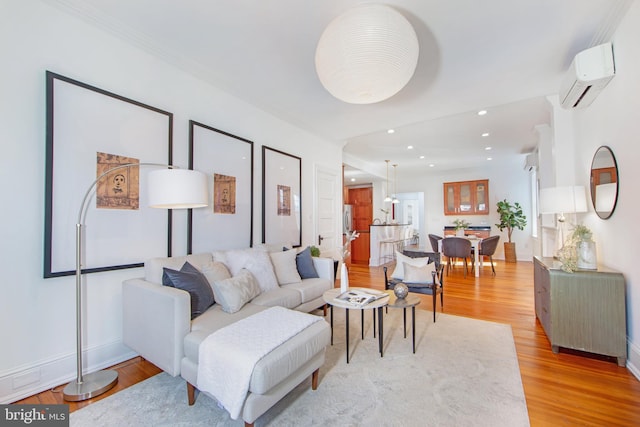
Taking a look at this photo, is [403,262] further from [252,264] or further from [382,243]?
[382,243]

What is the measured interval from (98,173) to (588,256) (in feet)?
13.6

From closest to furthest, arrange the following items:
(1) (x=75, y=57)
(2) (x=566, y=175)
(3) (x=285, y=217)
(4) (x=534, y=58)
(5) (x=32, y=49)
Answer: (5) (x=32, y=49) < (1) (x=75, y=57) < (4) (x=534, y=58) < (2) (x=566, y=175) < (3) (x=285, y=217)

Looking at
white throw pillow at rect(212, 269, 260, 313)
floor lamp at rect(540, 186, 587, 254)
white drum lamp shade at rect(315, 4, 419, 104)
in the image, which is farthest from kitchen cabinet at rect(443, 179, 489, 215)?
white throw pillow at rect(212, 269, 260, 313)

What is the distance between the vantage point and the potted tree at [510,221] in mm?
7523

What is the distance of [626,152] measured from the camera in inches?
85.3

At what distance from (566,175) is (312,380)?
3.71 m

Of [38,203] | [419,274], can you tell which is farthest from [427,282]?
[38,203]

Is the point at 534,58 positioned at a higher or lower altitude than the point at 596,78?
higher

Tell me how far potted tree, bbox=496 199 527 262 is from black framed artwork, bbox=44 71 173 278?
8139mm

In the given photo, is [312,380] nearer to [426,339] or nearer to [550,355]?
[426,339]

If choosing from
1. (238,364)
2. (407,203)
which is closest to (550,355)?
(238,364)

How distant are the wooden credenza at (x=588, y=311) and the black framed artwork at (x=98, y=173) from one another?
3.53m

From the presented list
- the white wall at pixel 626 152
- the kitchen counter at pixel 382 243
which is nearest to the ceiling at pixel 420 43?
the white wall at pixel 626 152

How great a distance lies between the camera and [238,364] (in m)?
1.48
